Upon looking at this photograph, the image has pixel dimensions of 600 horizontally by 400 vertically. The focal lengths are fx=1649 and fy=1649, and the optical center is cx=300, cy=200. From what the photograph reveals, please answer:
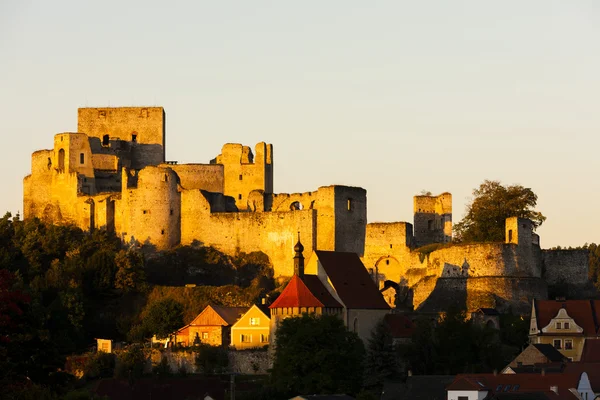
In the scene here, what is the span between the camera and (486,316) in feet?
247

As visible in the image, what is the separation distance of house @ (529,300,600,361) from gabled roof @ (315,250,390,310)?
6.74m

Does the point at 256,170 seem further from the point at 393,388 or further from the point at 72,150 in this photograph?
the point at 393,388

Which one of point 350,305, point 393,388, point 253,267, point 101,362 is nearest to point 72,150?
point 253,267

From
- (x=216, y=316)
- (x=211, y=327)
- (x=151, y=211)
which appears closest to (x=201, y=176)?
(x=151, y=211)

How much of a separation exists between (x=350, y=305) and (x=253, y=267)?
51.8ft

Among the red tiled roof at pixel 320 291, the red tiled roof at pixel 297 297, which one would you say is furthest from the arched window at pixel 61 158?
the red tiled roof at pixel 297 297

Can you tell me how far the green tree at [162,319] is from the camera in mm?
78750

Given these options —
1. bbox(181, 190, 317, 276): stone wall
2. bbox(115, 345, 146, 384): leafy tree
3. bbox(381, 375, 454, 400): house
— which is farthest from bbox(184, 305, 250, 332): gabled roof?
bbox(381, 375, 454, 400): house

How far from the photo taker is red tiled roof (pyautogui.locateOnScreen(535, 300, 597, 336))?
240 feet

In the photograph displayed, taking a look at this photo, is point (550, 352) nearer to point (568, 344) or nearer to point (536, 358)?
point (536, 358)

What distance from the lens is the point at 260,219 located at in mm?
87938

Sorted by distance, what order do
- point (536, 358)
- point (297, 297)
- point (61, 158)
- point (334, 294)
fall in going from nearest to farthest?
1. point (536, 358)
2. point (297, 297)
3. point (334, 294)
4. point (61, 158)

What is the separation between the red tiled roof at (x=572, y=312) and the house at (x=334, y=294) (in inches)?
272

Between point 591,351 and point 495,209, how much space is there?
17.2 m
